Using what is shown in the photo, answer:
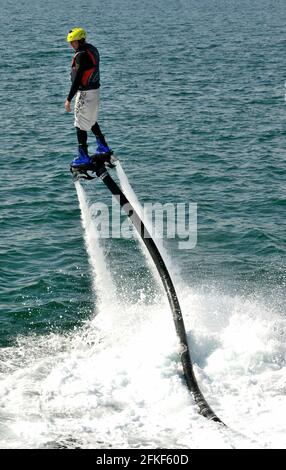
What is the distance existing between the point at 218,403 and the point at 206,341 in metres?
2.91

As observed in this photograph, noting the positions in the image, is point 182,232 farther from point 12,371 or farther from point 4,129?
point 4,129

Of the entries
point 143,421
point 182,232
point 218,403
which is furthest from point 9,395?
point 182,232

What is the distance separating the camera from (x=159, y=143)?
4872 centimetres

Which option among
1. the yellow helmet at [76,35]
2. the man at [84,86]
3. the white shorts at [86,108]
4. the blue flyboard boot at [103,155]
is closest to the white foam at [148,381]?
the blue flyboard boot at [103,155]

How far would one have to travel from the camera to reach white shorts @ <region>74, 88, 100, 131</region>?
74.3 ft

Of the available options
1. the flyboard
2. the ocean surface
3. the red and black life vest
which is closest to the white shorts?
the red and black life vest

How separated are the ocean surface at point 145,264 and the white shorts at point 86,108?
2368mm

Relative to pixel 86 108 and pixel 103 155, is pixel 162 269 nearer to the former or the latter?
pixel 103 155

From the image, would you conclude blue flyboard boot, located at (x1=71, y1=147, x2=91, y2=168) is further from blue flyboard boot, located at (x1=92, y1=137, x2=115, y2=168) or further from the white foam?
the white foam

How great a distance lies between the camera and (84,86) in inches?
884

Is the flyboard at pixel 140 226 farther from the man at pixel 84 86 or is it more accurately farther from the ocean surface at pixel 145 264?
→ the ocean surface at pixel 145 264

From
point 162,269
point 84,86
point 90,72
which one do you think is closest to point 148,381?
point 162,269

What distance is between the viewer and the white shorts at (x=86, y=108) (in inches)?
891

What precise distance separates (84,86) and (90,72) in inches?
17.7
